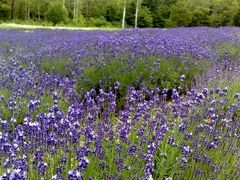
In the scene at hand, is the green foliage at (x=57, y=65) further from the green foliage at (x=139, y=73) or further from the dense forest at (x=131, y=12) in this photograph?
the dense forest at (x=131, y=12)

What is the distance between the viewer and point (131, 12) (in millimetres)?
38469

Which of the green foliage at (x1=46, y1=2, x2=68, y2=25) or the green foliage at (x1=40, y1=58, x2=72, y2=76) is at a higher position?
the green foliage at (x1=46, y1=2, x2=68, y2=25)

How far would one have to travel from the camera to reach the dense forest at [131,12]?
98.4ft

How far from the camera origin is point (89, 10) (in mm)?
44531

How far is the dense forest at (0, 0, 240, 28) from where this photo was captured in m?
30.0

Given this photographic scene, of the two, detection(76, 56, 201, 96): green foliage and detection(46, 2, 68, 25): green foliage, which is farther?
detection(46, 2, 68, 25): green foliage

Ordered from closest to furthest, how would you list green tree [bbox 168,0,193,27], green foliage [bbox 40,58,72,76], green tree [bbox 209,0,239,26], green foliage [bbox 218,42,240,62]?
green foliage [bbox 40,58,72,76], green foliage [bbox 218,42,240,62], green tree [bbox 209,0,239,26], green tree [bbox 168,0,193,27]

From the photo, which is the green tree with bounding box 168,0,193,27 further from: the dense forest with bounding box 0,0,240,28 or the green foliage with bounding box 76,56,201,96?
the green foliage with bounding box 76,56,201,96

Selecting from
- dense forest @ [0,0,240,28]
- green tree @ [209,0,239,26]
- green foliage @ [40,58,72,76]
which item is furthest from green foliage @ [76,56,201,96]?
green tree @ [209,0,239,26]

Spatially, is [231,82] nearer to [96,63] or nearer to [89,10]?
[96,63]

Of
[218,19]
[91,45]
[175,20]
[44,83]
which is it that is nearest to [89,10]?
[175,20]

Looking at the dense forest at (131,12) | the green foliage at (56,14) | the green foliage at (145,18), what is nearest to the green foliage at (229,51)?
the dense forest at (131,12)

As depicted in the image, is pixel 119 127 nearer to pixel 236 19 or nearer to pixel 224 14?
pixel 224 14

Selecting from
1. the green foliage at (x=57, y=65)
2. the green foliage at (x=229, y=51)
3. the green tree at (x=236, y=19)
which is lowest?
the green foliage at (x=57, y=65)
